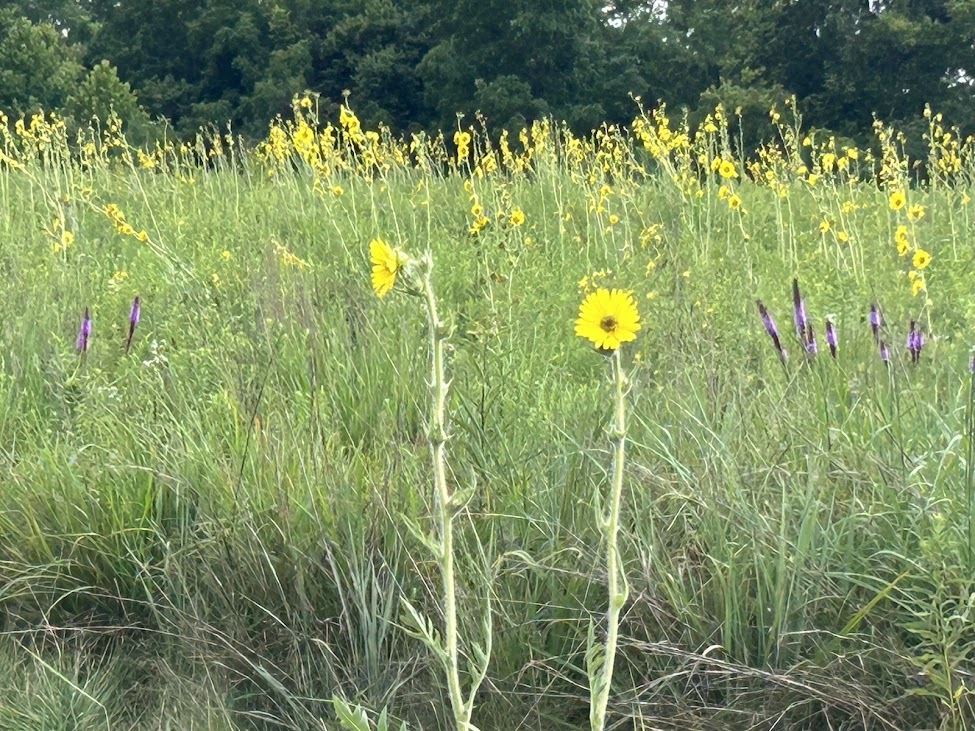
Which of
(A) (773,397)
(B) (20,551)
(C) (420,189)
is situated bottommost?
(B) (20,551)

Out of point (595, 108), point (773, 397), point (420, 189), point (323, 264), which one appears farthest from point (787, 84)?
point (773, 397)

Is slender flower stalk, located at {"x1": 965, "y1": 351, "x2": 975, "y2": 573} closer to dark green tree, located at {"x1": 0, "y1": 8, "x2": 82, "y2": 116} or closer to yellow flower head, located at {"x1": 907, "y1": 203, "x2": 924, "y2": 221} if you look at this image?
yellow flower head, located at {"x1": 907, "y1": 203, "x2": 924, "y2": 221}

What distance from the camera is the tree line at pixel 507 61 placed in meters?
19.9

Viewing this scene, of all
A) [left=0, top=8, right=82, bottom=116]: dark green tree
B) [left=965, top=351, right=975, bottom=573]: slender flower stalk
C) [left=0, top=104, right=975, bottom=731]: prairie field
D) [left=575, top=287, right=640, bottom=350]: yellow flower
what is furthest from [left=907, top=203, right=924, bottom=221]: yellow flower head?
[left=0, top=8, right=82, bottom=116]: dark green tree

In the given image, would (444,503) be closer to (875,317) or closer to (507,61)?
(875,317)

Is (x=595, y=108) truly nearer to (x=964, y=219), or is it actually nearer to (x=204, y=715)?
(x=964, y=219)

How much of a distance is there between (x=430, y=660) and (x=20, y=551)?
0.80 m

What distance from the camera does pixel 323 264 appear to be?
3.60 m

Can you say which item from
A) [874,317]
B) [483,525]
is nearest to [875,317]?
[874,317]

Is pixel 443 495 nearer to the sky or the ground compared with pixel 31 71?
nearer to the ground

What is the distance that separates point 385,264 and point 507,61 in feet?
71.8

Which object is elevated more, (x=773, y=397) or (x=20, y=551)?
(x=773, y=397)

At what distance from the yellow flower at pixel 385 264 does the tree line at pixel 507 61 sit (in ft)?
58.1

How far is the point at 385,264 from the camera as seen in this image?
1.05 m
